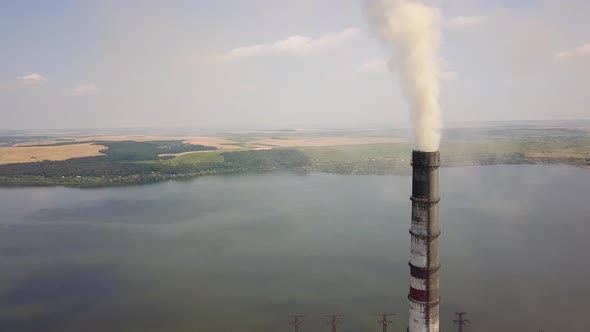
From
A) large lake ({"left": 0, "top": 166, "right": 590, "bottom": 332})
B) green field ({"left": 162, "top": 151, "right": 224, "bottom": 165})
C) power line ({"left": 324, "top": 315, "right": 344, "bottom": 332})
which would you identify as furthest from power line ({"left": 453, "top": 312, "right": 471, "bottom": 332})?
green field ({"left": 162, "top": 151, "right": 224, "bottom": 165})

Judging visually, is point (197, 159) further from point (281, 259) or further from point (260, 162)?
point (281, 259)

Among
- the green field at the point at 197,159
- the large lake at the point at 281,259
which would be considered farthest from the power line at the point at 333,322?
the green field at the point at 197,159

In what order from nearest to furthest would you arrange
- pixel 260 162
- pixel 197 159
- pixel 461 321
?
pixel 461 321, pixel 260 162, pixel 197 159

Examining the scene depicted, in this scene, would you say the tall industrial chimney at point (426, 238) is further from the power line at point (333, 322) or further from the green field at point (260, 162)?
the green field at point (260, 162)

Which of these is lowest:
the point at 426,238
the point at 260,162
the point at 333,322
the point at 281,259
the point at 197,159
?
the point at 281,259

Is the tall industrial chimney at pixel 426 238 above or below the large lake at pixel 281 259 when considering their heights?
above

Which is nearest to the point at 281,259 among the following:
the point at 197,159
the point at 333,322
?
the point at 333,322

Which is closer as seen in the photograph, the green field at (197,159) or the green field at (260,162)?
the green field at (260,162)
